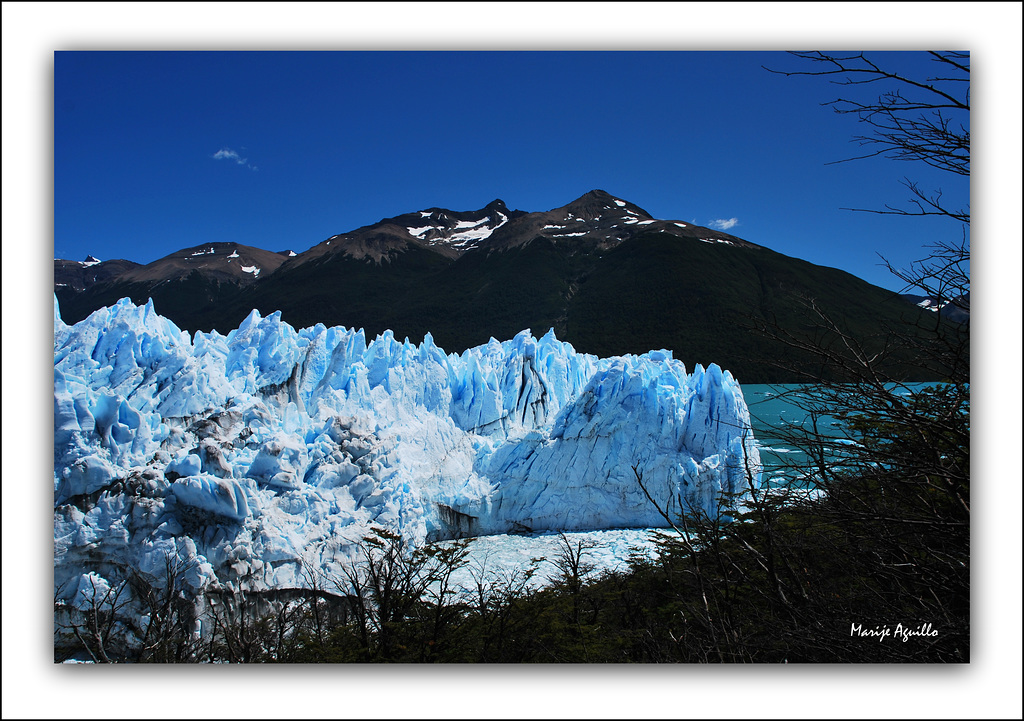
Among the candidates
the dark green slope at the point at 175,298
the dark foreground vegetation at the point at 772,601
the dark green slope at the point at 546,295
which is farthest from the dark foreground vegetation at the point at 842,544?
the dark green slope at the point at 175,298

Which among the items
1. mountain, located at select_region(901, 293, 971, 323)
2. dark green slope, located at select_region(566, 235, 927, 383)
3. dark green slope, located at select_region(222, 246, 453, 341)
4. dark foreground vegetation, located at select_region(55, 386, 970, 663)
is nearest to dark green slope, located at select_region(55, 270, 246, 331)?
dark green slope, located at select_region(222, 246, 453, 341)

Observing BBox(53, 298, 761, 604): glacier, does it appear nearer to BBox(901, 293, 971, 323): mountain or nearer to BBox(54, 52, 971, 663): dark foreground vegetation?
BBox(54, 52, 971, 663): dark foreground vegetation

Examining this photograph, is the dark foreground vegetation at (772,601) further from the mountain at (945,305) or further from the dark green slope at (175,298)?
the dark green slope at (175,298)

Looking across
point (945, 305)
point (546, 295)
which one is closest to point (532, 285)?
point (546, 295)

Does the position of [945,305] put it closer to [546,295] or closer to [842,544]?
[842,544]

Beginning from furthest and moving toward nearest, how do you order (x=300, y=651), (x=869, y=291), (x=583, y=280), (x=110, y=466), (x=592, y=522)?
1. (x=592, y=522)
2. (x=583, y=280)
3. (x=110, y=466)
4. (x=300, y=651)
5. (x=869, y=291)
